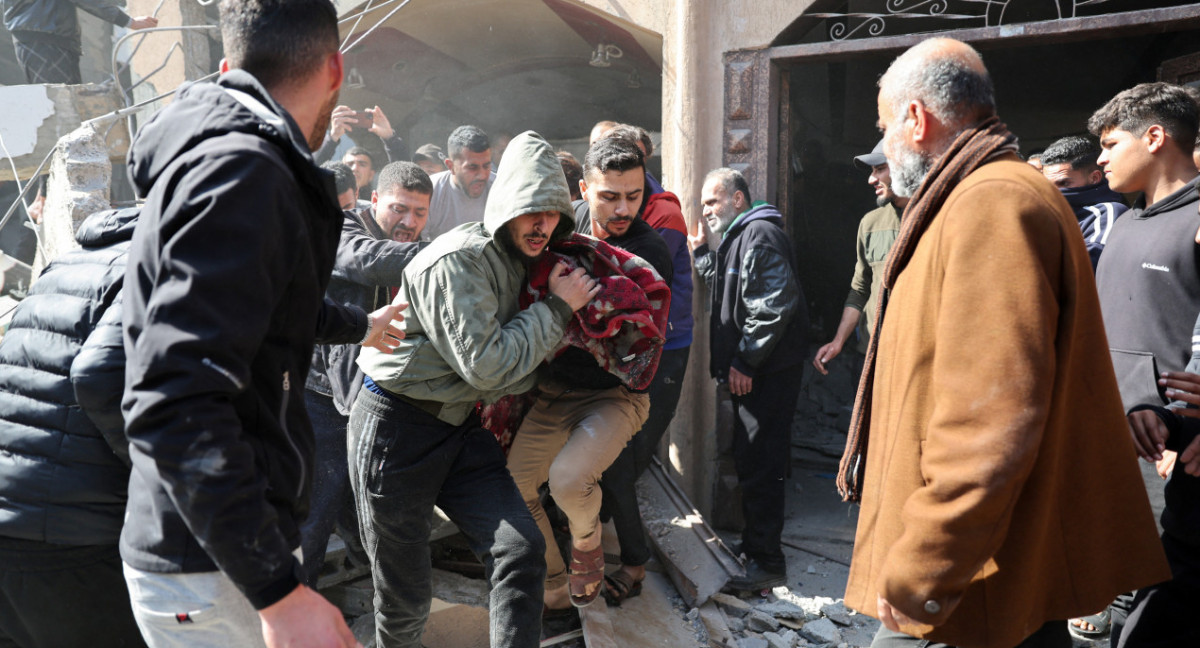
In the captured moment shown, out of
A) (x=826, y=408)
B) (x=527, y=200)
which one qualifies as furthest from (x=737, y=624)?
(x=826, y=408)

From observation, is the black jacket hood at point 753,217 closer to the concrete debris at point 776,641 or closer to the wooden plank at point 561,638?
the concrete debris at point 776,641

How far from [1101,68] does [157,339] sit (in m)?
10.2

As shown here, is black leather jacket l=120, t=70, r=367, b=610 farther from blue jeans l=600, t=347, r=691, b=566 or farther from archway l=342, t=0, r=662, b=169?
archway l=342, t=0, r=662, b=169

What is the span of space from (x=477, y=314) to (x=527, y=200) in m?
0.44

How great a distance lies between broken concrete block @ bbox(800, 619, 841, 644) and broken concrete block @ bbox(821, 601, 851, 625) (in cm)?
5

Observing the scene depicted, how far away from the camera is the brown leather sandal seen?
11.3 feet

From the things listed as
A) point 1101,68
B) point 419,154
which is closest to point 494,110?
point 419,154

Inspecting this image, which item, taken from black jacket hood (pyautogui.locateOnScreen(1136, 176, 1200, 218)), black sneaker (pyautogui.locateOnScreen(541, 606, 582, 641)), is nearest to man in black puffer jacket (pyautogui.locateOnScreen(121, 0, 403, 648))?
black sneaker (pyautogui.locateOnScreen(541, 606, 582, 641))

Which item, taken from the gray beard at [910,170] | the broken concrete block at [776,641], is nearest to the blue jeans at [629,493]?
the broken concrete block at [776,641]

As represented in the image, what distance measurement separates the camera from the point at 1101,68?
8.93 m

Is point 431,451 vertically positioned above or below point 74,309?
below

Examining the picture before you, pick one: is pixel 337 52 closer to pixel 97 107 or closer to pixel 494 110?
pixel 97 107

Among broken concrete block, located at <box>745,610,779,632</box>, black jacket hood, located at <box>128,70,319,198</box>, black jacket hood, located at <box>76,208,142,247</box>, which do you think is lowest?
broken concrete block, located at <box>745,610,779,632</box>

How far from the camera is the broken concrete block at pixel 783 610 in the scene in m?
4.16
